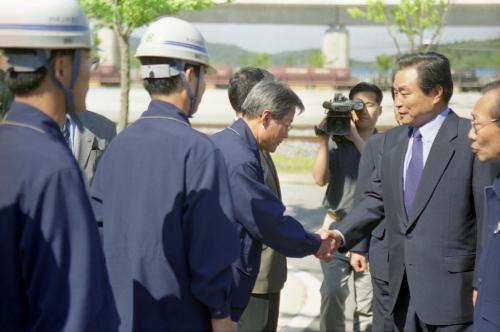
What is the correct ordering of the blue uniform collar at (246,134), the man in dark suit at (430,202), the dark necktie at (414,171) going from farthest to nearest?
the dark necktie at (414,171)
the man in dark suit at (430,202)
the blue uniform collar at (246,134)

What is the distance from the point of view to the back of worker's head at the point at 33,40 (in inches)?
97.7

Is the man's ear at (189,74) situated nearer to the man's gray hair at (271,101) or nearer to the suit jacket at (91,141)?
the man's gray hair at (271,101)

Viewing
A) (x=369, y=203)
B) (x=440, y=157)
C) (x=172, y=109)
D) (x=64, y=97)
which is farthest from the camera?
(x=369, y=203)

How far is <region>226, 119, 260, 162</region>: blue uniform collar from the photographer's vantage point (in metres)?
4.43

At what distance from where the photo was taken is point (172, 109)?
11.0ft

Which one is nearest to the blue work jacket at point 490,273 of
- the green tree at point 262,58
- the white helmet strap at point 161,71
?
the white helmet strap at point 161,71

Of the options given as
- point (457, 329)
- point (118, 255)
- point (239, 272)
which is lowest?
point (457, 329)

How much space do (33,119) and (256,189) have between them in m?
1.92

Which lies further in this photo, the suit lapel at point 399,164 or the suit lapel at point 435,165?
the suit lapel at point 399,164

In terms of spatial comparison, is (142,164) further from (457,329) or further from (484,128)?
(457,329)

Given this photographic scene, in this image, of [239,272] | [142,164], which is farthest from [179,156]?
[239,272]

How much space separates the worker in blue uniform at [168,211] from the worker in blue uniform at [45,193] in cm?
64

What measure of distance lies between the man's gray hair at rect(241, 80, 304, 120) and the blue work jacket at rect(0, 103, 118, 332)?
2210mm

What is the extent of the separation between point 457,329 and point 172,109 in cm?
231
